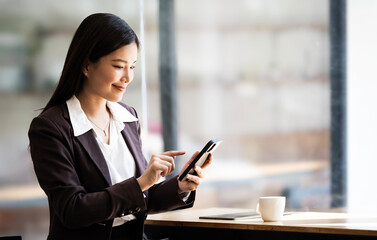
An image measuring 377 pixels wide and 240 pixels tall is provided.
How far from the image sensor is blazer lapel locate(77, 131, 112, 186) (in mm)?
1912

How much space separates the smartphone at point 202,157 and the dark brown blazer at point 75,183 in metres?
0.19

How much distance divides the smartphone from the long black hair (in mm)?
410

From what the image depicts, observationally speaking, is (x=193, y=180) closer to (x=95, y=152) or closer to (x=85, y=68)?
(x=95, y=152)

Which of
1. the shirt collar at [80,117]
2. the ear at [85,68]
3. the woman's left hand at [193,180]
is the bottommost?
the woman's left hand at [193,180]

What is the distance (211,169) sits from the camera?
138 inches

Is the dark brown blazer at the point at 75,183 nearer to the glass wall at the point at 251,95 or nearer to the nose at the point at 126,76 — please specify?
the nose at the point at 126,76

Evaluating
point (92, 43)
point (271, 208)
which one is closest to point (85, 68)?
point (92, 43)

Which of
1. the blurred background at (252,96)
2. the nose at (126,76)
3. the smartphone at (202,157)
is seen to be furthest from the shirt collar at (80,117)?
the blurred background at (252,96)

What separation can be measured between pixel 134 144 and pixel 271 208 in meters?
0.51

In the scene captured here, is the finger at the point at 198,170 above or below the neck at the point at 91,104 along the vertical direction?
Answer: below
